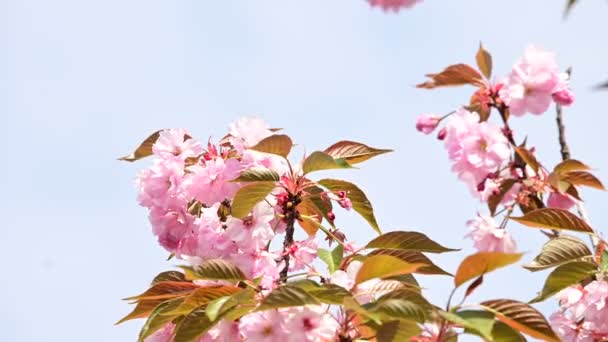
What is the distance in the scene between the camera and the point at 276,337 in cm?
264

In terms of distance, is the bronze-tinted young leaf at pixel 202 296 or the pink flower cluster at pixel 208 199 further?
the pink flower cluster at pixel 208 199

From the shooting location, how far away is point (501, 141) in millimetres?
2863

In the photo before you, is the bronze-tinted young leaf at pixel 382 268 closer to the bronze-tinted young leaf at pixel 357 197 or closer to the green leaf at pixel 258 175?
the green leaf at pixel 258 175

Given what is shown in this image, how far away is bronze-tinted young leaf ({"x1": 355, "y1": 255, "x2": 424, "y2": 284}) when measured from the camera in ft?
7.89

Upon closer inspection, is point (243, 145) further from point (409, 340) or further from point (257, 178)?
point (409, 340)

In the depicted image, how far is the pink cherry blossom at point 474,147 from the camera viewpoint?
2.87 m

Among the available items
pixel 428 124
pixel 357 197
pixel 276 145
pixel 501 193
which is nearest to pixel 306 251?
pixel 357 197

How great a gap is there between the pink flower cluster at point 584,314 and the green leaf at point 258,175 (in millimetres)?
1174

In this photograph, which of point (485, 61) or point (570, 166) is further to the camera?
point (485, 61)

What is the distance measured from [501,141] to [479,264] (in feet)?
2.10

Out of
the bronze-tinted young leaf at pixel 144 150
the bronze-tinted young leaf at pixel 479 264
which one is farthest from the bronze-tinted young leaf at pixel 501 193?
the bronze-tinted young leaf at pixel 144 150

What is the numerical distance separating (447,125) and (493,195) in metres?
0.27

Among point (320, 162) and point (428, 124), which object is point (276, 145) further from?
point (428, 124)

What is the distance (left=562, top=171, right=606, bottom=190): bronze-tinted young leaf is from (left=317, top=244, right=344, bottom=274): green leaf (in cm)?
76
